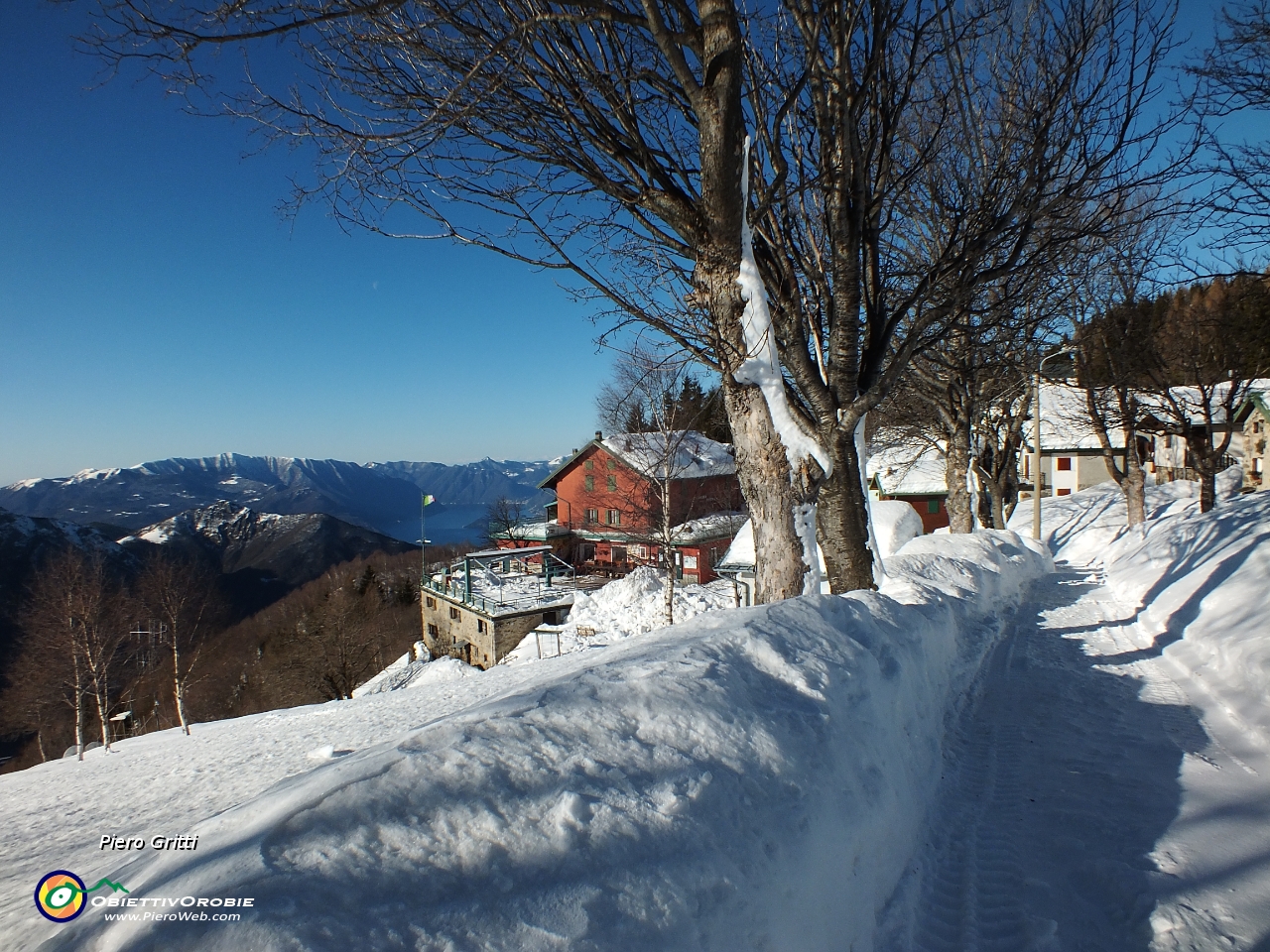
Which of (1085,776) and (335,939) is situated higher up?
(335,939)

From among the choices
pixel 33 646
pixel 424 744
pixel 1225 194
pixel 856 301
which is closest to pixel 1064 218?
pixel 856 301

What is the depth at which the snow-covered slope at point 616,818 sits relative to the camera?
4.94ft

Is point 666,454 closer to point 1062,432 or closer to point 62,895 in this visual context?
point 62,895

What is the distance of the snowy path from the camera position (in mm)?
2709

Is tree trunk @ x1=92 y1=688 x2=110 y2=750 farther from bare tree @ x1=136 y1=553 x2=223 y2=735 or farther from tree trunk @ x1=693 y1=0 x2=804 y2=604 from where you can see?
tree trunk @ x1=693 y1=0 x2=804 y2=604

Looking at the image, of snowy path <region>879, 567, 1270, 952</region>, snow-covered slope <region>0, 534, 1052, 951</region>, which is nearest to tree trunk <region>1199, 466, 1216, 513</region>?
snowy path <region>879, 567, 1270, 952</region>

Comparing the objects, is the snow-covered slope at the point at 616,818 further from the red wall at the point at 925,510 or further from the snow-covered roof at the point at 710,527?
the red wall at the point at 925,510

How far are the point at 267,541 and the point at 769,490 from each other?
9060cm

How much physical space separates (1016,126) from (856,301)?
245 centimetres

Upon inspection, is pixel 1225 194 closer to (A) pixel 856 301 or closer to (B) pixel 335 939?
(A) pixel 856 301

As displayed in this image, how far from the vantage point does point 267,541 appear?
80188 mm

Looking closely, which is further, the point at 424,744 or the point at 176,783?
the point at 176,783

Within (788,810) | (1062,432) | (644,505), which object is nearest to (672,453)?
(644,505)

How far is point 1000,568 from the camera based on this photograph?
1088 cm
